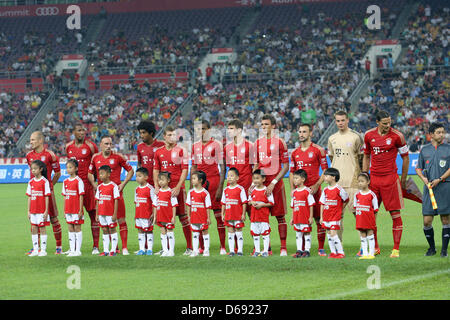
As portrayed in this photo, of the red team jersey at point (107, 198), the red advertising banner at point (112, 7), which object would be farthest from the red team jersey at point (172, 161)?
the red advertising banner at point (112, 7)

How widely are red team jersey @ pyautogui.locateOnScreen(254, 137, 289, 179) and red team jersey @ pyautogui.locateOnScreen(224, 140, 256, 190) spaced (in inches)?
5.9

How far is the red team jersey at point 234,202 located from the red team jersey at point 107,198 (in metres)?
1.85

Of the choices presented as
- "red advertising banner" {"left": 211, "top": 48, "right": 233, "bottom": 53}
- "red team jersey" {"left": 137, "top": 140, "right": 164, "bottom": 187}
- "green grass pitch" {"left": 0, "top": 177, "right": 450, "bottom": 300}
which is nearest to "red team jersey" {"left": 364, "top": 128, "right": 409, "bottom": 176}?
"green grass pitch" {"left": 0, "top": 177, "right": 450, "bottom": 300}

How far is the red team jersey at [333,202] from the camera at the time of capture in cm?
1173

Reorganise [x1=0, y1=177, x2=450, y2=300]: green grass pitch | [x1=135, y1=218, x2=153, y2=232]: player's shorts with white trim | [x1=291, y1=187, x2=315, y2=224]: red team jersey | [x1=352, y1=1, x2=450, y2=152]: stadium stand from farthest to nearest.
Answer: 1. [x1=352, y1=1, x2=450, y2=152]: stadium stand
2. [x1=135, y1=218, x2=153, y2=232]: player's shorts with white trim
3. [x1=291, y1=187, x2=315, y2=224]: red team jersey
4. [x1=0, y1=177, x2=450, y2=300]: green grass pitch

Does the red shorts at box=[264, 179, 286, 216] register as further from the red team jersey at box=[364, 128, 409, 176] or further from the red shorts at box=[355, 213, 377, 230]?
the red team jersey at box=[364, 128, 409, 176]

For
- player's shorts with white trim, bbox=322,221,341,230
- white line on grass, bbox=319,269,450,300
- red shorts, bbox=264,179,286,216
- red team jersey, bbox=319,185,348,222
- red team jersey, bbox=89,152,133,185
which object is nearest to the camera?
white line on grass, bbox=319,269,450,300

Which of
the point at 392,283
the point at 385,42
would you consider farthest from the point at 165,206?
the point at 385,42

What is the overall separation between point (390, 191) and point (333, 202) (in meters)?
0.96

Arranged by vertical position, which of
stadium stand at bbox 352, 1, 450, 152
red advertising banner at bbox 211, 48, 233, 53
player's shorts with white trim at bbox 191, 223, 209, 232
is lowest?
player's shorts with white trim at bbox 191, 223, 209, 232

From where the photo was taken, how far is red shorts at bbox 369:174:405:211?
11.9 m

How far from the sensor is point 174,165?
12727mm

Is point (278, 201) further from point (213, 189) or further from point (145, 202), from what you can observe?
point (145, 202)

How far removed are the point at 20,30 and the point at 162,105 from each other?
45.0 ft
